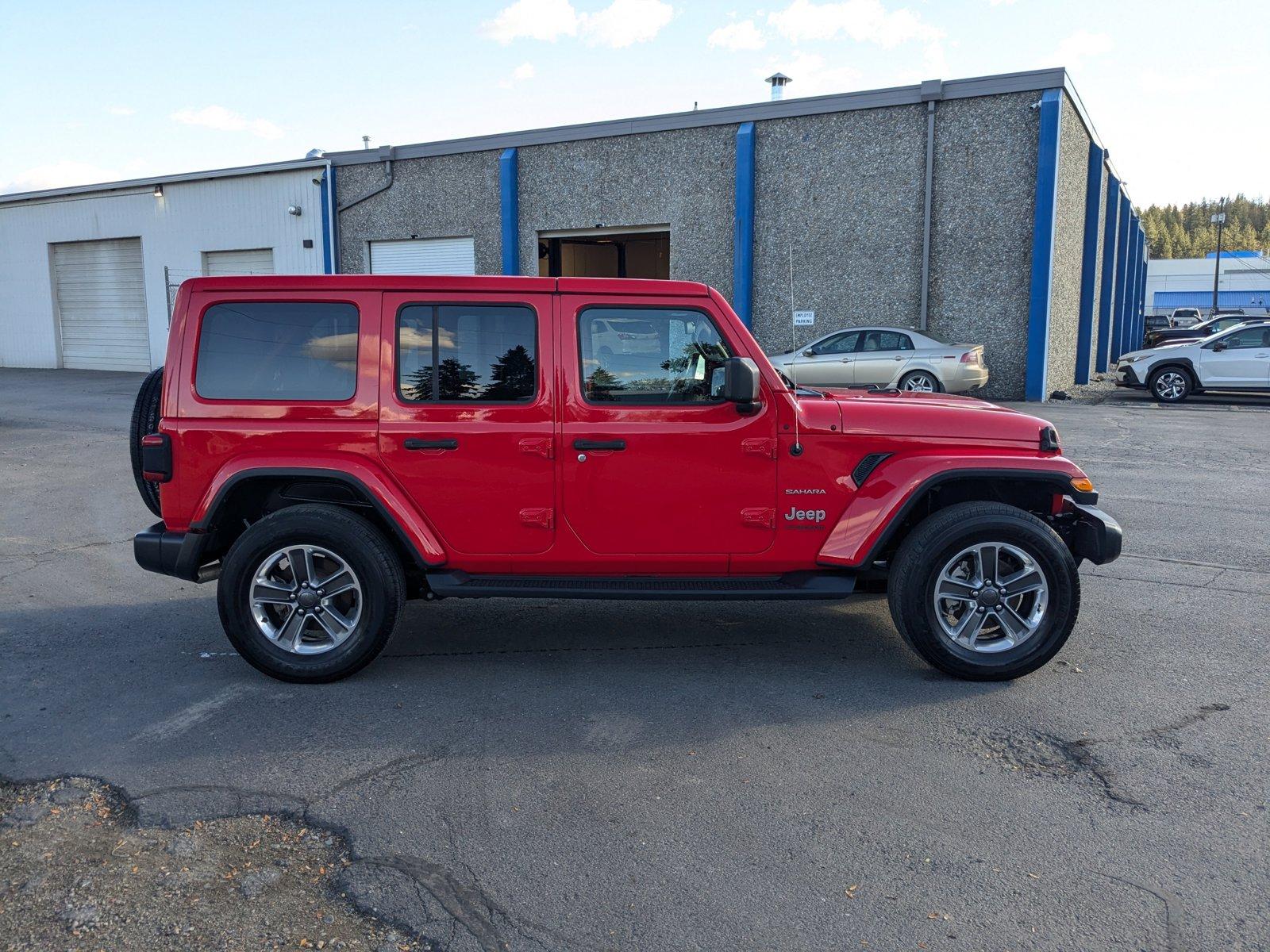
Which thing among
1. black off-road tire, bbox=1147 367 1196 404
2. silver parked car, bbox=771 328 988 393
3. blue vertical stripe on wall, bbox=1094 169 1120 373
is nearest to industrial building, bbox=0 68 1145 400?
blue vertical stripe on wall, bbox=1094 169 1120 373

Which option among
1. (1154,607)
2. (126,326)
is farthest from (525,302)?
(126,326)

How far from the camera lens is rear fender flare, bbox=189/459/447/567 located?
4.68 m

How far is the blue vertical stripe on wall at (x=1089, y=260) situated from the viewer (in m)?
23.6

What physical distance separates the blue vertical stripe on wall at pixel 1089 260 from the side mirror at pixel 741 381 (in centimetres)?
2185

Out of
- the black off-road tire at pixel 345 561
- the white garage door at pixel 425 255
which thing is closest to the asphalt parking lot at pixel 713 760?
the black off-road tire at pixel 345 561

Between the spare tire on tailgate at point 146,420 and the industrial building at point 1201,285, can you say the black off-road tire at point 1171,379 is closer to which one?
the spare tire on tailgate at point 146,420

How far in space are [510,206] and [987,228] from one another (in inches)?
414

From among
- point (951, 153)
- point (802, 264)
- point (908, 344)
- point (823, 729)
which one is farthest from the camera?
point (802, 264)

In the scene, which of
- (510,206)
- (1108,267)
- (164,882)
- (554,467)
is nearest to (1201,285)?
(1108,267)

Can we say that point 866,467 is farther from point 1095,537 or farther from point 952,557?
Result: point 1095,537

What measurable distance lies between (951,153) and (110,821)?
18.9 meters

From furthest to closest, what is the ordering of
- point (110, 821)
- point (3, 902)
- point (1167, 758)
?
point (1167, 758), point (110, 821), point (3, 902)

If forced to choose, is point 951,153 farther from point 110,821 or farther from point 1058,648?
point 110,821

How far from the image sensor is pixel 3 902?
2926 millimetres
